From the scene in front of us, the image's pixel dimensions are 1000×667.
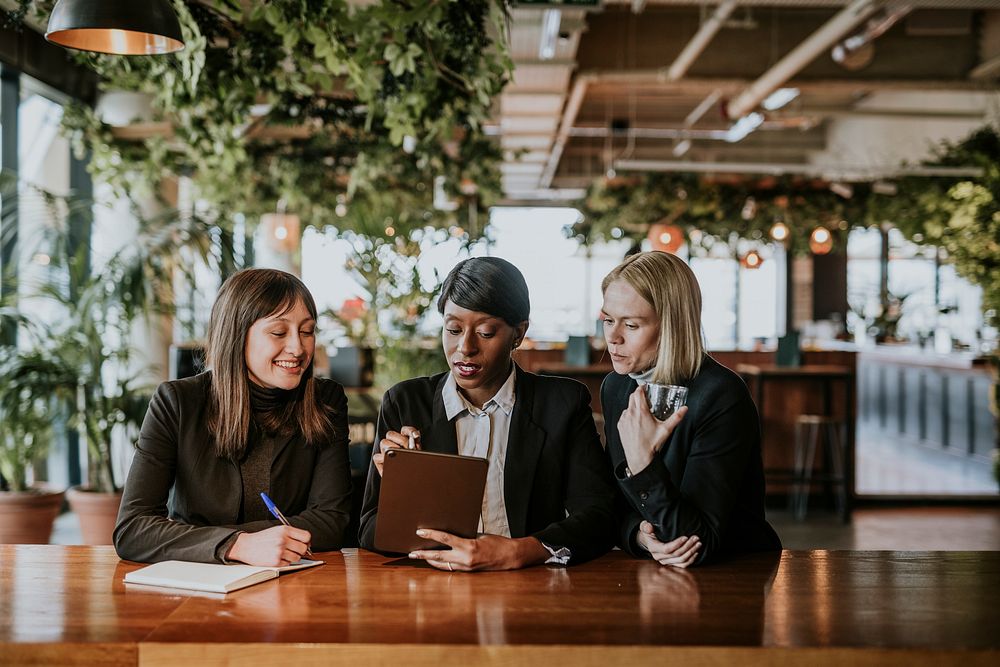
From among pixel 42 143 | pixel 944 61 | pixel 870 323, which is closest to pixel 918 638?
pixel 42 143

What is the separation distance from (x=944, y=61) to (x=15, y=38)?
7588 millimetres

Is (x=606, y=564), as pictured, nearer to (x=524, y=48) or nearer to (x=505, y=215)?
(x=524, y=48)

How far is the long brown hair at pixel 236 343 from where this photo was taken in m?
2.27

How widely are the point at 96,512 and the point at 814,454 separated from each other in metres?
5.61

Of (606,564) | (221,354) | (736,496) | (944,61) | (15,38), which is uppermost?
(944,61)

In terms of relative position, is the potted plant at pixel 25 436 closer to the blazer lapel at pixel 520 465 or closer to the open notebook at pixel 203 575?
the open notebook at pixel 203 575

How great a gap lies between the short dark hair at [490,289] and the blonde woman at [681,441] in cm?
21

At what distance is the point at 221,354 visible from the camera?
90.0 inches

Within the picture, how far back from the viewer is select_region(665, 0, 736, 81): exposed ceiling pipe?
625cm

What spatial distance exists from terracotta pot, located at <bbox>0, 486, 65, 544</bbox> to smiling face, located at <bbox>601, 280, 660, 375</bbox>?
3.63 metres

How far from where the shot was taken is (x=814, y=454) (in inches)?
311

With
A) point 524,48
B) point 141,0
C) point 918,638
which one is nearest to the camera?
point 918,638

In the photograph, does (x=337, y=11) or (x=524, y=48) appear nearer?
(x=337, y=11)

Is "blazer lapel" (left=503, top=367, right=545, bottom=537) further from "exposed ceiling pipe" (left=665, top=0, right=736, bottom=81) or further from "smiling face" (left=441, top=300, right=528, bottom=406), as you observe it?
"exposed ceiling pipe" (left=665, top=0, right=736, bottom=81)
